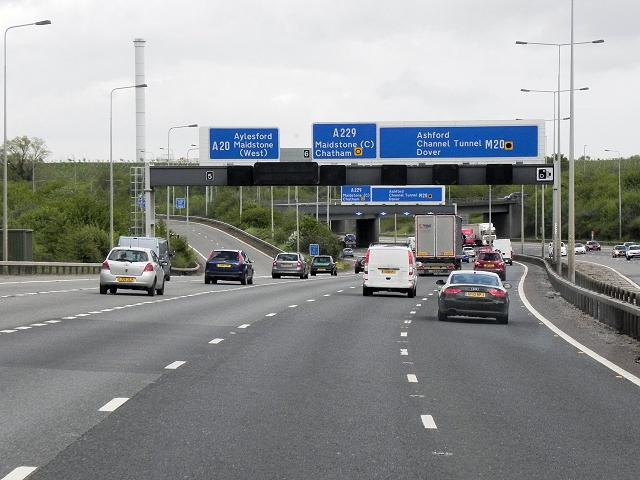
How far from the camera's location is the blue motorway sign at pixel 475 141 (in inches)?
2135

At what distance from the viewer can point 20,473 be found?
859 cm

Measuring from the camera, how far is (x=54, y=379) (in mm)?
14367

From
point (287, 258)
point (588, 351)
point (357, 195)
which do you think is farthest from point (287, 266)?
point (588, 351)

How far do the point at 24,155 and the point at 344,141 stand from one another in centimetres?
12719

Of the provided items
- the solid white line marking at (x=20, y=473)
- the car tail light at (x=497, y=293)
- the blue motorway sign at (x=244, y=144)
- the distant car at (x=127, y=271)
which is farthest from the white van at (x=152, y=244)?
the solid white line marking at (x=20, y=473)

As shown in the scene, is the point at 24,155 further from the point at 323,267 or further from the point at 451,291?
the point at 451,291

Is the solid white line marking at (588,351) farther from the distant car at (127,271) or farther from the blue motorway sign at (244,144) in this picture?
the blue motorway sign at (244,144)

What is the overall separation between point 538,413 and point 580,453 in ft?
8.00

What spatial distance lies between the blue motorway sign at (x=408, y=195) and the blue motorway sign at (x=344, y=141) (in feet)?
109

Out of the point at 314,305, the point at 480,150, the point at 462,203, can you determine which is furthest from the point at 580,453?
the point at 462,203

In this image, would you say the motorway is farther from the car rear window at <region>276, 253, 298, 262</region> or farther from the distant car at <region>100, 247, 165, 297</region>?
the car rear window at <region>276, 253, 298, 262</region>

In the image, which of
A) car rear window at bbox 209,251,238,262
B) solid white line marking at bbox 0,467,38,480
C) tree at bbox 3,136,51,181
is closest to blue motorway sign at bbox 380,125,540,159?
car rear window at bbox 209,251,238,262

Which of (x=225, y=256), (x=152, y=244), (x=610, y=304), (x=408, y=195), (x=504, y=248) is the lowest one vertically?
(x=610, y=304)

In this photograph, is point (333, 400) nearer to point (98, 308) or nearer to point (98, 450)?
point (98, 450)
